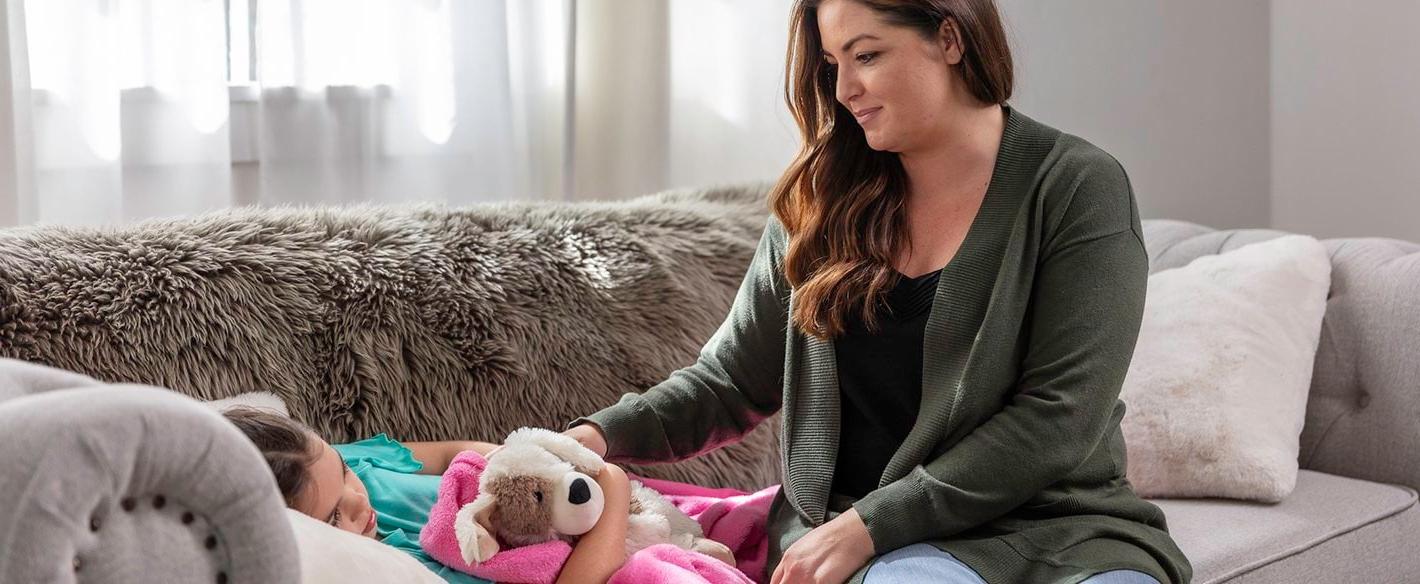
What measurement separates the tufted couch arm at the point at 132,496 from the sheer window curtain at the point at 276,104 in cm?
131

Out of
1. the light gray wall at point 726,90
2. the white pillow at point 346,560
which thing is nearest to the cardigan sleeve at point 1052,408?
the white pillow at point 346,560

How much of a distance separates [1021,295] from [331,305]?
0.89 meters

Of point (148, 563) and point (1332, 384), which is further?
point (1332, 384)

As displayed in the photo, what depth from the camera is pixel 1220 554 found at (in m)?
1.65

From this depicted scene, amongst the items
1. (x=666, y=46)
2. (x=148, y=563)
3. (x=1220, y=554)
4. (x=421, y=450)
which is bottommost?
(x=1220, y=554)

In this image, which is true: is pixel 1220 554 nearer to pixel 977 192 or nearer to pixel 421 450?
pixel 977 192

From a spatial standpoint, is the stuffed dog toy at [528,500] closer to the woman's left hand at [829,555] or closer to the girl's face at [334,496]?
the girl's face at [334,496]

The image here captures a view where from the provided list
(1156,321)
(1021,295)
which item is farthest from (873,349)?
(1156,321)

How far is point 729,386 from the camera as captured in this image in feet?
5.36

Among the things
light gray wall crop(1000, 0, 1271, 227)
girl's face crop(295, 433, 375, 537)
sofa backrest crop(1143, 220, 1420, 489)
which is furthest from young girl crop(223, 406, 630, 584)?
light gray wall crop(1000, 0, 1271, 227)

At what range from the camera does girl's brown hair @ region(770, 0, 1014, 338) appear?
1.42 m

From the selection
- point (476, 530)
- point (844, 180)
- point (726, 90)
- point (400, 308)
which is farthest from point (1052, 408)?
point (726, 90)

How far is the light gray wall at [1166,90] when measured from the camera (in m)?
2.54

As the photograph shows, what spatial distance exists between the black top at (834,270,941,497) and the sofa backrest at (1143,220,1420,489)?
0.90 meters
